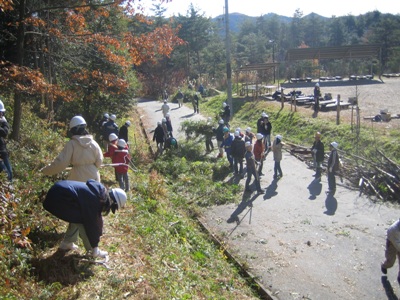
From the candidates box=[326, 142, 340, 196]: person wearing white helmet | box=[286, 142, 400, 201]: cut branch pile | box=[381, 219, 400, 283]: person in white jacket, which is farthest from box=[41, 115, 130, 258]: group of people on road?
box=[286, 142, 400, 201]: cut branch pile

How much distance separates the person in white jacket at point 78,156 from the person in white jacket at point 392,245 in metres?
5.16

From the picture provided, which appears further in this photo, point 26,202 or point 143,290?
point 26,202

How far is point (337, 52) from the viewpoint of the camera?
36875 mm

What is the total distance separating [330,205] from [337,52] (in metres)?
28.5

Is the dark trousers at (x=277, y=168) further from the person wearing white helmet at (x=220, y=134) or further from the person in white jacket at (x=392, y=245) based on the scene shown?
the person in white jacket at (x=392, y=245)

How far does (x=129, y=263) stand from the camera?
629 cm

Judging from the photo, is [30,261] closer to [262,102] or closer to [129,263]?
[129,263]

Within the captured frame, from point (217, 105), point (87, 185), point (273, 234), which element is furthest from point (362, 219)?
point (217, 105)

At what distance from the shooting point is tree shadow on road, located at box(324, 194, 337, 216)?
11336mm

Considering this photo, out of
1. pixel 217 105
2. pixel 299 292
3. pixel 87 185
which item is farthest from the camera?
pixel 217 105

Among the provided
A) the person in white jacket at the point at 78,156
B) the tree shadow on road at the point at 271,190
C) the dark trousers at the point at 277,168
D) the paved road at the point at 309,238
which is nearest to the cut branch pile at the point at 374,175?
the paved road at the point at 309,238

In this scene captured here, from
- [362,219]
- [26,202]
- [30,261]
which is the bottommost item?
[362,219]

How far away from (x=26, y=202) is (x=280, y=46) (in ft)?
260

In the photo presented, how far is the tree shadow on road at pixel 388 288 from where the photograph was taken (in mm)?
7171
